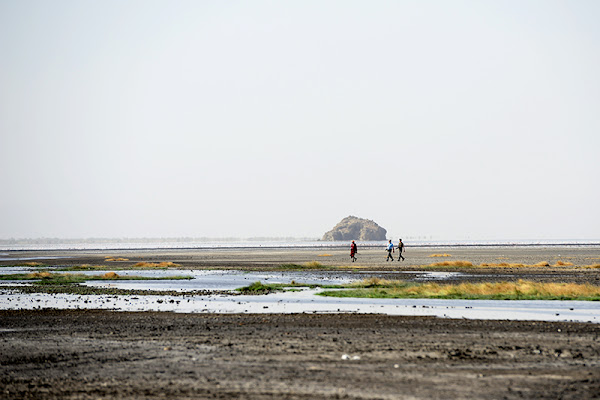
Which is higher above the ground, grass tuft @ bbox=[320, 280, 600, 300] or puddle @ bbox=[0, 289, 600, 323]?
grass tuft @ bbox=[320, 280, 600, 300]

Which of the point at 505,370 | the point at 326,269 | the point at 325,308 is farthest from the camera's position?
the point at 326,269

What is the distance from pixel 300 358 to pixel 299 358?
1.0 inches

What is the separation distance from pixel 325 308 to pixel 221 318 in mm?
5443

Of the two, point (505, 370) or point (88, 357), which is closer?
point (505, 370)

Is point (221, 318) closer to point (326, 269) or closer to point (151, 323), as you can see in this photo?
point (151, 323)

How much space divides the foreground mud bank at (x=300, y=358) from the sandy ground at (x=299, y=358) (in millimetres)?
28

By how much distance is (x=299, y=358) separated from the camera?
674 inches

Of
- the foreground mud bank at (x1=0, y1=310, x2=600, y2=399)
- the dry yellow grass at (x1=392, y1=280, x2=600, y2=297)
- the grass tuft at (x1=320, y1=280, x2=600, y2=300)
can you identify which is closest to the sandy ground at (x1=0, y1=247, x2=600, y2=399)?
the foreground mud bank at (x1=0, y1=310, x2=600, y2=399)

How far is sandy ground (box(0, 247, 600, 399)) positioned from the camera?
13508 millimetres

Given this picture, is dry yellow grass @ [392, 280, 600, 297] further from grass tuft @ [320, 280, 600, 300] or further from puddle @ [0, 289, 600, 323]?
puddle @ [0, 289, 600, 323]

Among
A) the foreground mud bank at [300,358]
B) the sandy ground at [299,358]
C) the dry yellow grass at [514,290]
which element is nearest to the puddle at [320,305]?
the dry yellow grass at [514,290]

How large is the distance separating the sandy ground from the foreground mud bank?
0.03m

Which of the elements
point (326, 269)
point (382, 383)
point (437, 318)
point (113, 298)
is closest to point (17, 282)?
point (113, 298)

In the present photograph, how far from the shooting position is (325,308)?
98.8 feet
